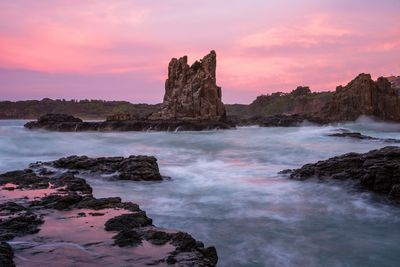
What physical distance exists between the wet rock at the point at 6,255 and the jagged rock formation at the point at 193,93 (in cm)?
4667

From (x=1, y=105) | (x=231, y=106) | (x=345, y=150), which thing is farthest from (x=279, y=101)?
(x=345, y=150)

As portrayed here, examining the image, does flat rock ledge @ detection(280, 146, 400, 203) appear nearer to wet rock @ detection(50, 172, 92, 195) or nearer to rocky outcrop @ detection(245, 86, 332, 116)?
wet rock @ detection(50, 172, 92, 195)

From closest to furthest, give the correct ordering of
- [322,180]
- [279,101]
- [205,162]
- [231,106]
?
[322,180] < [205,162] < [279,101] < [231,106]

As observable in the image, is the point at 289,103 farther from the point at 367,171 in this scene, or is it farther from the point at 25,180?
the point at 25,180

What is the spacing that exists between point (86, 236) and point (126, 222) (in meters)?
0.64

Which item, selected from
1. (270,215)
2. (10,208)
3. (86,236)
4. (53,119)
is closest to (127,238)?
(86,236)

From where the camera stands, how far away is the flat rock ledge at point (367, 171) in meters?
9.17

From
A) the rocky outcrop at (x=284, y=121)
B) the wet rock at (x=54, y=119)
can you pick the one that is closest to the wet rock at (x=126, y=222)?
the wet rock at (x=54, y=119)

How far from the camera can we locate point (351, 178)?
1044cm

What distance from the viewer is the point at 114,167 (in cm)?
1257

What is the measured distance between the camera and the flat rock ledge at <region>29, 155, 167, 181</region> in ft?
38.2

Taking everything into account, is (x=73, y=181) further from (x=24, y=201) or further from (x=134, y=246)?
(x=134, y=246)

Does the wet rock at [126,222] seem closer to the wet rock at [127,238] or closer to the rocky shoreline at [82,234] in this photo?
the rocky shoreline at [82,234]

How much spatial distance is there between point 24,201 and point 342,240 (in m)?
5.40
